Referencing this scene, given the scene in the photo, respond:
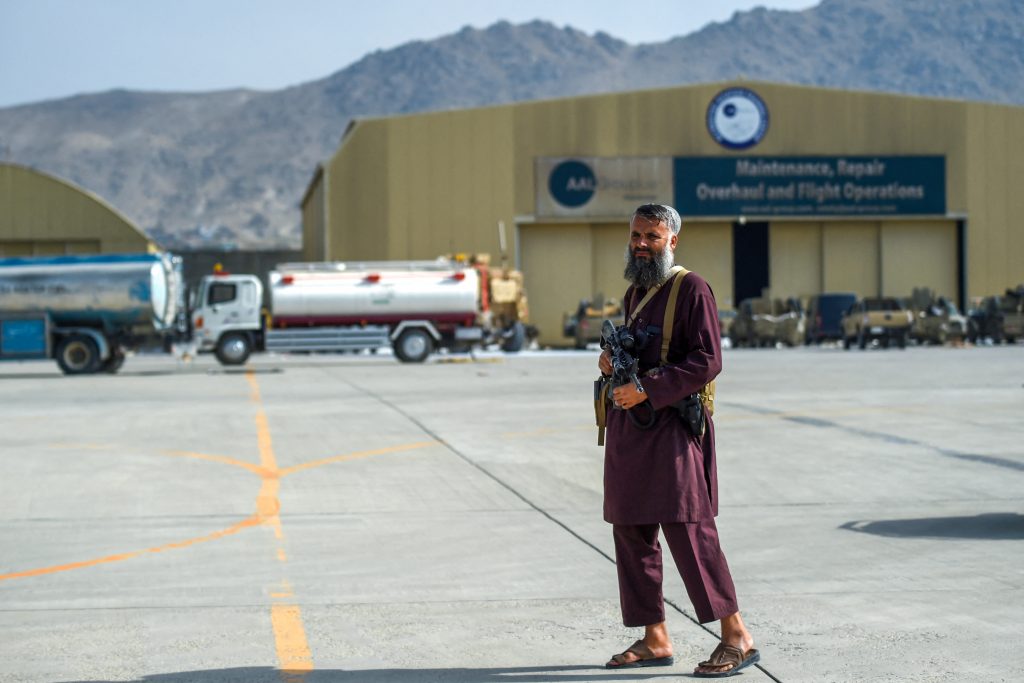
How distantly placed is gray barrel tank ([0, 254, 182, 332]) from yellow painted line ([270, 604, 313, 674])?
2940 centimetres

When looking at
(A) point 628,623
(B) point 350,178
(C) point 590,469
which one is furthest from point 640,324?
(B) point 350,178

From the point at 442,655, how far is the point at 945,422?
12718 millimetres

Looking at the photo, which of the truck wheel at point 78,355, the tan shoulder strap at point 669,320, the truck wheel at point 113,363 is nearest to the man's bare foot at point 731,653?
the tan shoulder strap at point 669,320

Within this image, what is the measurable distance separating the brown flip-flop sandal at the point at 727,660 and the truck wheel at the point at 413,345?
33604mm

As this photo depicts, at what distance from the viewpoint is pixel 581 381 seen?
29.0 metres

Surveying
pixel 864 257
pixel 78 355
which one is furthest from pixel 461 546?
pixel 864 257

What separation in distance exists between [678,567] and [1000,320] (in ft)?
151

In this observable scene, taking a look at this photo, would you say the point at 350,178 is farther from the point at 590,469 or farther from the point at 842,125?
the point at 590,469

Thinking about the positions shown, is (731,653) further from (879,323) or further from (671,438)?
(879,323)

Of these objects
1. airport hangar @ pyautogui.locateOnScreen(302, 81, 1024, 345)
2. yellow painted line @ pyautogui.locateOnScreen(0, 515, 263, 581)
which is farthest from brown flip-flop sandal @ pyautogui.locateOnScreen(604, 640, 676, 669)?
airport hangar @ pyautogui.locateOnScreen(302, 81, 1024, 345)

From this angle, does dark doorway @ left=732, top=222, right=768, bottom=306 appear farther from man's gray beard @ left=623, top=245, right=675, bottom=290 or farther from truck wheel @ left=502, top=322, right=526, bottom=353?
man's gray beard @ left=623, top=245, right=675, bottom=290

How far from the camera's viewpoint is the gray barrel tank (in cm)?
3559

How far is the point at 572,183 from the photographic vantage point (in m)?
56.2

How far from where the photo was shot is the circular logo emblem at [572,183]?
184ft
